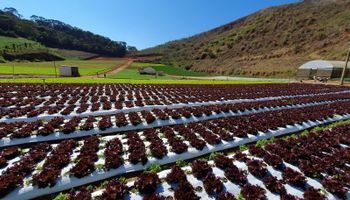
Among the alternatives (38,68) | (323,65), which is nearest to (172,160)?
(323,65)

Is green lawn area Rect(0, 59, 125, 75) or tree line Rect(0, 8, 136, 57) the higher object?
tree line Rect(0, 8, 136, 57)

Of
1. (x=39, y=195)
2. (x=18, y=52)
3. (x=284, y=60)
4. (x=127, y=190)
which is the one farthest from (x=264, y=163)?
(x=18, y=52)

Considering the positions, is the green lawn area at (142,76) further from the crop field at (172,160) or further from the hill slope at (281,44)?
the crop field at (172,160)

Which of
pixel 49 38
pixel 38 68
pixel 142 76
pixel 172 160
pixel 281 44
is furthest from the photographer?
pixel 49 38

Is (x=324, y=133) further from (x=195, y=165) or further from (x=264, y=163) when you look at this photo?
(x=195, y=165)

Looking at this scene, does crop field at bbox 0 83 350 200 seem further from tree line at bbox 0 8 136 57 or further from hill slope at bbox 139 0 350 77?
tree line at bbox 0 8 136 57

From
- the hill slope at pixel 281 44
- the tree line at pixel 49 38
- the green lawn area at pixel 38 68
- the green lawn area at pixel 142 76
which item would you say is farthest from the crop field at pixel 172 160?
the tree line at pixel 49 38

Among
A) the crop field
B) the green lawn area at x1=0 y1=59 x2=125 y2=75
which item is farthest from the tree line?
the crop field

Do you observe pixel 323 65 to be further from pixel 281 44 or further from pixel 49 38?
pixel 49 38

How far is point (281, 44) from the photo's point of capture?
319ft

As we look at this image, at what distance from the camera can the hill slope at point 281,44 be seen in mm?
74775

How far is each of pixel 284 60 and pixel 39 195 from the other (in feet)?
273

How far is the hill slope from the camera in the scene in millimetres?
74775

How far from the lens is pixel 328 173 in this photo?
7480 mm
